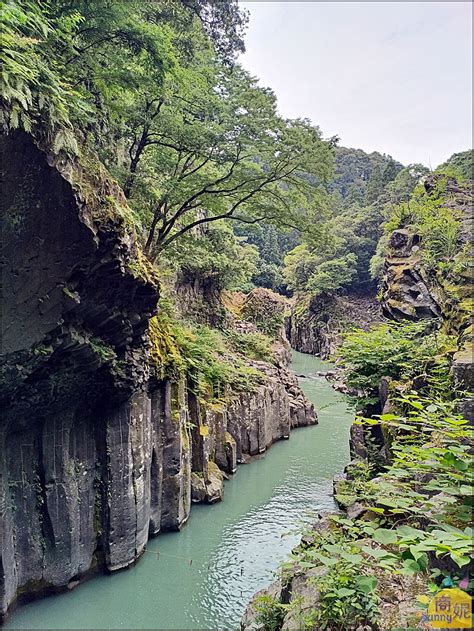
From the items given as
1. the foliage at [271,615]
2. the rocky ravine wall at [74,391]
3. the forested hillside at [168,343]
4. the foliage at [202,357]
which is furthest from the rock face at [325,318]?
the foliage at [271,615]

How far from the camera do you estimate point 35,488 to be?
6844 mm

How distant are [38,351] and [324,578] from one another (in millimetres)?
4542

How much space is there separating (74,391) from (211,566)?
4.25 metres

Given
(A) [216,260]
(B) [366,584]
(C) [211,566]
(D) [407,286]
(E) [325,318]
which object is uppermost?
(A) [216,260]

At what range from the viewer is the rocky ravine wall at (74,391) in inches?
231

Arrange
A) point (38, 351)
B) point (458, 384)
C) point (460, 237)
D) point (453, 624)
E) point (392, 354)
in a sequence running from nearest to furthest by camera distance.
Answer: point (453, 624) < point (458, 384) < point (38, 351) < point (392, 354) < point (460, 237)

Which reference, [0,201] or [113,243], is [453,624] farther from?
[0,201]

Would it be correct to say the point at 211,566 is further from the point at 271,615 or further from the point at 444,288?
the point at 444,288

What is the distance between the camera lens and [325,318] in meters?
38.9

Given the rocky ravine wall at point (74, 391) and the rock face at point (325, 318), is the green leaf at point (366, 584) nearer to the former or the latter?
the rocky ravine wall at point (74, 391)

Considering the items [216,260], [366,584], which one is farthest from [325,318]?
[366,584]

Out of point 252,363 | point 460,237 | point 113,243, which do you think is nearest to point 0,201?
point 113,243

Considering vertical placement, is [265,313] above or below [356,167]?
below

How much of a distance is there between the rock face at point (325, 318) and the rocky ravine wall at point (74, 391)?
2926 cm
